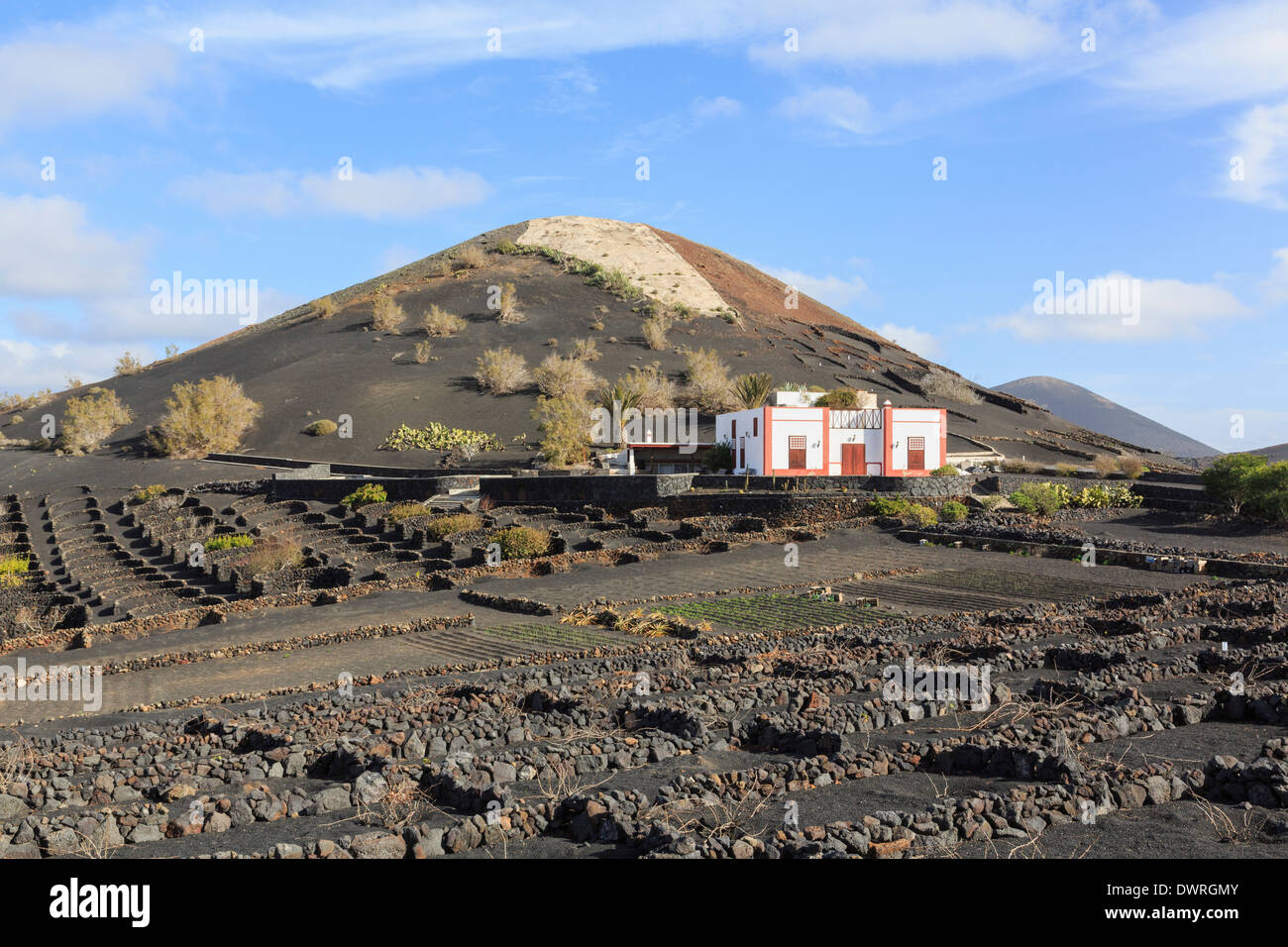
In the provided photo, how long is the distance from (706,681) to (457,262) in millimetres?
80032

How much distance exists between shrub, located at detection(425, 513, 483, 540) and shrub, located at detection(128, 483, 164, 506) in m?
16.6

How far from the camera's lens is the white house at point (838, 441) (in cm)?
3891

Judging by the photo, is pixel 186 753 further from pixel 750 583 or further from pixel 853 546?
pixel 853 546

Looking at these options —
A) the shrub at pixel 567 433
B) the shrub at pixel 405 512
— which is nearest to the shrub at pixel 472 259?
the shrub at pixel 567 433

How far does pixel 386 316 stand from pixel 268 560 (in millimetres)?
50782

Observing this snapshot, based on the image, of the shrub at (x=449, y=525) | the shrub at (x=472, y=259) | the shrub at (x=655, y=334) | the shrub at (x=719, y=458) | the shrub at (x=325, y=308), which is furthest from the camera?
the shrub at (x=472, y=259)

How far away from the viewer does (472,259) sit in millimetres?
87312

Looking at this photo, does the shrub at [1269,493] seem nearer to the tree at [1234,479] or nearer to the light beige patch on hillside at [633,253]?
the tree at [1234,479]

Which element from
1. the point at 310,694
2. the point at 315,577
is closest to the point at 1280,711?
the point at 310,694

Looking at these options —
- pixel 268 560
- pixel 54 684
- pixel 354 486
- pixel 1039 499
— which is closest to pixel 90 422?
pixel 354 486

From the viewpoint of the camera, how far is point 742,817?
6746 mm

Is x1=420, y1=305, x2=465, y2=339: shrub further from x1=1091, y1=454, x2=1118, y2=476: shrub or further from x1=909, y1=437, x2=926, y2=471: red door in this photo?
x1=1091, y1=454, x2=1118, y2=476: shrub

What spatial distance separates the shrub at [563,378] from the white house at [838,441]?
797 inches
